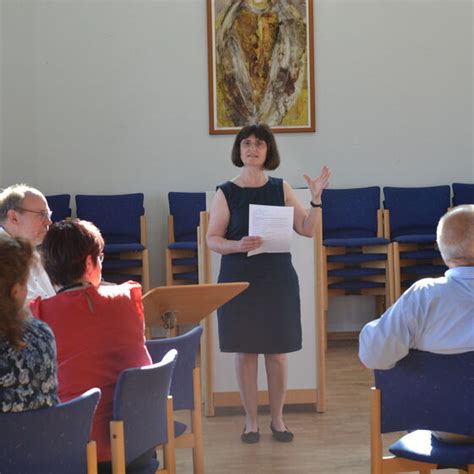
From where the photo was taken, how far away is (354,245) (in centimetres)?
707

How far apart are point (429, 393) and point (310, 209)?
78.8 inches

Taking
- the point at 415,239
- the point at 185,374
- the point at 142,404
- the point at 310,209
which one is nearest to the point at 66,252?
the point at 142,404

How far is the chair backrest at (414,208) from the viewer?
7.45m

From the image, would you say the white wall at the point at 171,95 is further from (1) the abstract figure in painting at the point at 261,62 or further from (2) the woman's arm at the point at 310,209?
(2) the woman's arm at the point at 310,209

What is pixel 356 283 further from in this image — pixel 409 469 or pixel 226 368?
pixel 409 469

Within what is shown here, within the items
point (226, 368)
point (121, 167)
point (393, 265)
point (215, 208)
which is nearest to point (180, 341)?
point (215, 208)

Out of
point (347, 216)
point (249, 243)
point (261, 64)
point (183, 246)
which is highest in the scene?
point (261, 64)

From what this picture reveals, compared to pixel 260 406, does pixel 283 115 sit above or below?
above

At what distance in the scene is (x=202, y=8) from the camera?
796 centimetres

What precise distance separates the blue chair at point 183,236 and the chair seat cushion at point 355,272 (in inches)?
45.5

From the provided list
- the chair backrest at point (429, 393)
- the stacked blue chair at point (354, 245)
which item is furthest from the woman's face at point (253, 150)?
the stacked blue chair at point (354, 245)

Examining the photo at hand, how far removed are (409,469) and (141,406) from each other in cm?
81

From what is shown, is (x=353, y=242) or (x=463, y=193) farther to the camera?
(x=463, y=193)

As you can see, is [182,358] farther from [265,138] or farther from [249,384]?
[265,138]
